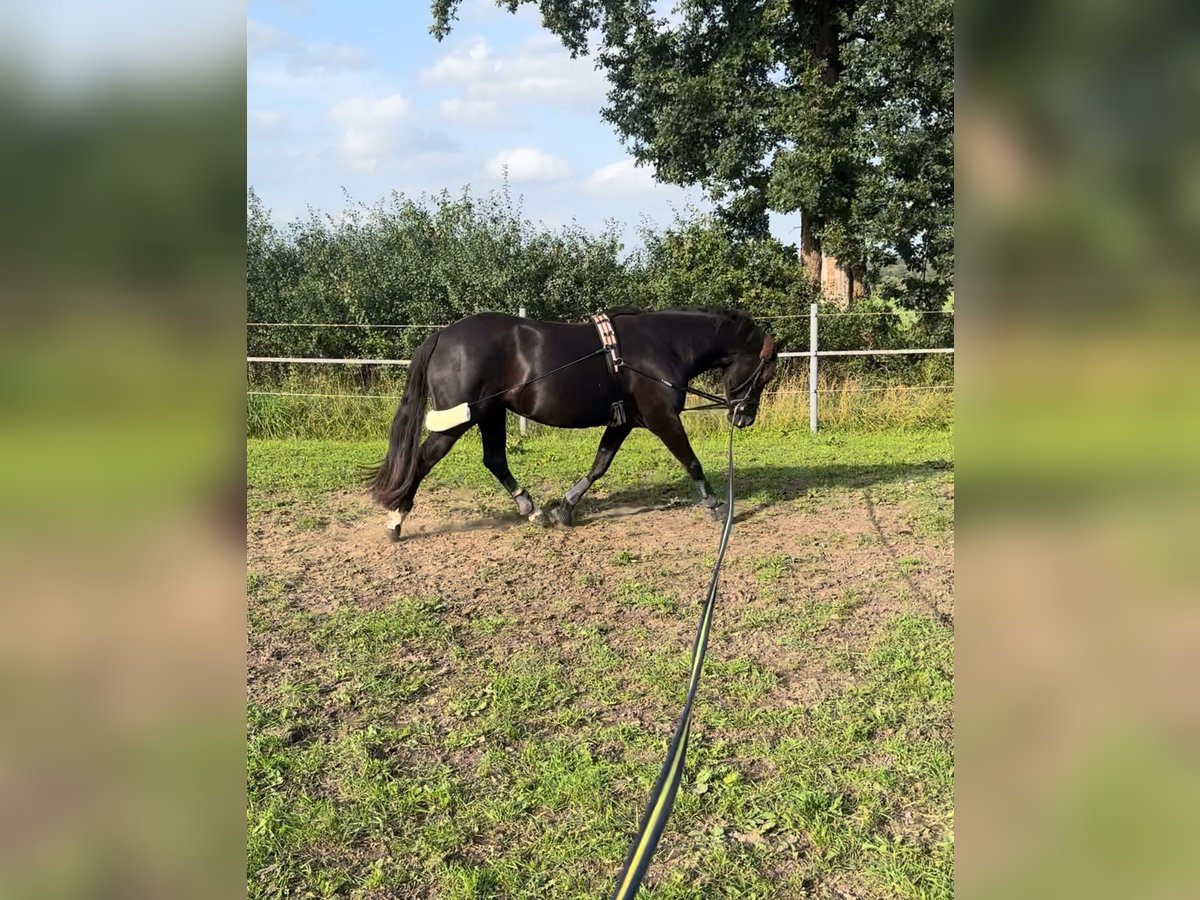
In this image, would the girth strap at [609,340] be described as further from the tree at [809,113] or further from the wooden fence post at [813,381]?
the tree at [809,113]

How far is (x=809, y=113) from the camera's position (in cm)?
1378

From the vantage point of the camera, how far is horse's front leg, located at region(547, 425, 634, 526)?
6.17m

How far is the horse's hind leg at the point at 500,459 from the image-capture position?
6.13 meters

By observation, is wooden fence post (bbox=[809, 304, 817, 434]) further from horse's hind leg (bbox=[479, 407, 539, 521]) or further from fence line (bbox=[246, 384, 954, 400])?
horse's hind leg (bbox=[479, 407, 539, 521])

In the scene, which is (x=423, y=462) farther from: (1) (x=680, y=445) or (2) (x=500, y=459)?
(1) (x=680, y=445)

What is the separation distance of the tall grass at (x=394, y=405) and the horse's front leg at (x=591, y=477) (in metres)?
4.22

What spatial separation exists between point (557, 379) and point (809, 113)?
10.4 metres

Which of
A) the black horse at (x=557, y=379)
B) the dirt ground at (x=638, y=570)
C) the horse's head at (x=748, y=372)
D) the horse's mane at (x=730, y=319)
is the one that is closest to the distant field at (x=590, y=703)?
the dirt ground at (x=638, y=570)

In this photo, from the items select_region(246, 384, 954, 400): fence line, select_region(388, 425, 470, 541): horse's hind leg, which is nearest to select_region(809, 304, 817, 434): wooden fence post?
select_region(246, 384, 954, 400): fence line

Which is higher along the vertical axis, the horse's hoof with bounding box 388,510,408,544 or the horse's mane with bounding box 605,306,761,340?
the horse's mane with bounding box 605,306,761,340

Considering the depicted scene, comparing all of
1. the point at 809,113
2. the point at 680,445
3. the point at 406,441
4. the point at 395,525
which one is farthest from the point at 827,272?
the point at 395,525

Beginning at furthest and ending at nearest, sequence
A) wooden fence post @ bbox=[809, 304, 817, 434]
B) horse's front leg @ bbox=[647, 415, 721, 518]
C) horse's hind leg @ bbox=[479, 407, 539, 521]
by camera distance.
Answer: wooden fence post @ bbox=[809, 304, 817, 434] < horse's hind leg @ bbox=[479, 407, 539, 521] < horse's front leg @ bbox=[647, 415, 721, 518]
